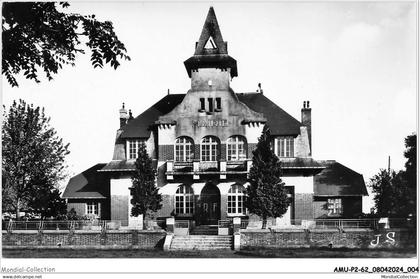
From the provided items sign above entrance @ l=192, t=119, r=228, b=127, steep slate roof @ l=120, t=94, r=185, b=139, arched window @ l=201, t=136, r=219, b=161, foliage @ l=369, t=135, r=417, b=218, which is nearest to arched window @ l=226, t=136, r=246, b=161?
arched window @ l=201, t=136, r=219, b=161

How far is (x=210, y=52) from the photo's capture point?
3681 centimetres

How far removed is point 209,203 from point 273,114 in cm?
828

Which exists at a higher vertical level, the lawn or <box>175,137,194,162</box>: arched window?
<box>175,137,194,162</box>: arched window

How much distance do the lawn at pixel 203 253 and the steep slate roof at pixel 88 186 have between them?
11.4 meters

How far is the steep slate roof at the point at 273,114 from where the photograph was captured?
119 feet

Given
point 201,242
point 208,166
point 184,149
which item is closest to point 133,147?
point 184,149

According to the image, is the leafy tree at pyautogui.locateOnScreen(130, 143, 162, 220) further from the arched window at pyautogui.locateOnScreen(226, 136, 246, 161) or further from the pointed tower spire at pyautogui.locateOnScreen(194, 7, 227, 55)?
the pointed tower spire at pyautogui.locateOnScreen(194, 7, 227, 55)

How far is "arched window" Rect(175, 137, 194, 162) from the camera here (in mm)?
36156

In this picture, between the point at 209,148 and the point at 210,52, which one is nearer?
the point at 209,148

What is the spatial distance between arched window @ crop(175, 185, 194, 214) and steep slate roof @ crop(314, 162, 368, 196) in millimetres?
9108

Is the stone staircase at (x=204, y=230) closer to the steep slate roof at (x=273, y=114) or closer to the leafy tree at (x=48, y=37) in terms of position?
the steep slate roof at (x=273, y=114)

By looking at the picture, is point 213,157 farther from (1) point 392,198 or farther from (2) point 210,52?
(1) point 392,198
